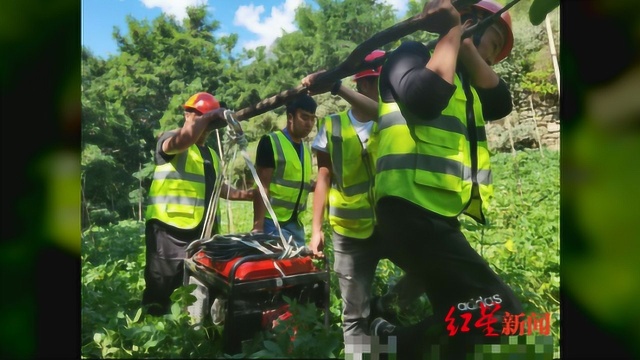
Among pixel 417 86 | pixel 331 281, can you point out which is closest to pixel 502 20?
pixel 417 86

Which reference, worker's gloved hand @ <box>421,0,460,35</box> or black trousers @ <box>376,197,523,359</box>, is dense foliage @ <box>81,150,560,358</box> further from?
worker's gloved hand @ <box>421,0,460,35</box>

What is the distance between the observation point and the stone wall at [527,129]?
2354 mm

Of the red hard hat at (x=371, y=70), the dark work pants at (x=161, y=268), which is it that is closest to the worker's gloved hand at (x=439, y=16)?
the red hard hat at (x=371, y=70)

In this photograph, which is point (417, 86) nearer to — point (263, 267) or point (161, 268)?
point (263, 267)

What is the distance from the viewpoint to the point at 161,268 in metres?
2.51

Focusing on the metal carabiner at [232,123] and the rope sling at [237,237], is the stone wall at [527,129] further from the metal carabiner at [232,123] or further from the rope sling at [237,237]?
the metal carabiner at [232,123]

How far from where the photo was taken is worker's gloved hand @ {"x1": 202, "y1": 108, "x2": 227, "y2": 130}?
2414 mm

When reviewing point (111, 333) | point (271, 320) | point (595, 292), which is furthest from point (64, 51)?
point (595, 292)

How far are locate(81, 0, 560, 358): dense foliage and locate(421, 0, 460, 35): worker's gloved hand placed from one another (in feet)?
0.14

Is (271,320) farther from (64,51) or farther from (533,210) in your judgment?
(64,51)

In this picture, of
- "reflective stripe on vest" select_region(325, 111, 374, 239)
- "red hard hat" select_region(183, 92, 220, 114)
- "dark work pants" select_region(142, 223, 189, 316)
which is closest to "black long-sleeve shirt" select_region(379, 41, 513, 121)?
"reflective stripe on vest" select_region(325, 111, 374, 239)

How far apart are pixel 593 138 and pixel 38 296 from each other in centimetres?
262

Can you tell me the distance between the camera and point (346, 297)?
2.42m

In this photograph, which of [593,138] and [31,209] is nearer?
[593,138]
